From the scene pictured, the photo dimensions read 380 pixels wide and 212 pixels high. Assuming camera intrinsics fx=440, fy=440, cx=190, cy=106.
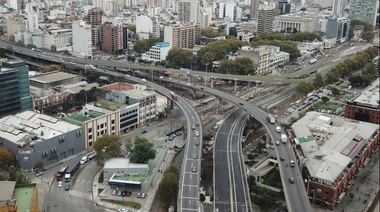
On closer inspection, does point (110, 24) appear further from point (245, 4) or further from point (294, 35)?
point (245, 4)

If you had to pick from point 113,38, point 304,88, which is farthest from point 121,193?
point 113,38

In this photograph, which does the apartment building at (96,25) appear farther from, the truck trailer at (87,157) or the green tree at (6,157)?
the green tree at (6,157)

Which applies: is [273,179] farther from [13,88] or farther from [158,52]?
[158,52]

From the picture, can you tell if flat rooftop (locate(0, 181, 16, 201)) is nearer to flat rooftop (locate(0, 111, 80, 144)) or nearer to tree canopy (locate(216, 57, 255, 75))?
flat rooftop (locate(0, 111, 80, 144))

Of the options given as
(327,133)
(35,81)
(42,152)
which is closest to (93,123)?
(42,152)

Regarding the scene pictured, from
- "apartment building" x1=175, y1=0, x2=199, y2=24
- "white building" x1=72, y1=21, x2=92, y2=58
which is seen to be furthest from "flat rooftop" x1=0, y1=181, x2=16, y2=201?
"apartment building" x1=175, y1=0, x2=199, y2=24
